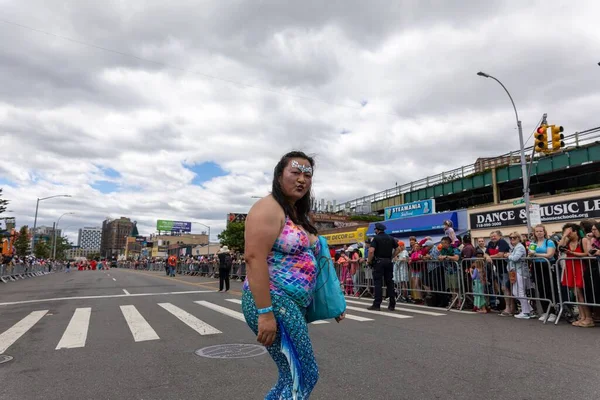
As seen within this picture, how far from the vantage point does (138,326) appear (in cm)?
747

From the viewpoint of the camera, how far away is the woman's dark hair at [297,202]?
2.30 m

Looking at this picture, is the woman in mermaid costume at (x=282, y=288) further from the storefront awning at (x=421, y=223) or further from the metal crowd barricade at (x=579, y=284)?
the storefront awning at (x=421, y=223)

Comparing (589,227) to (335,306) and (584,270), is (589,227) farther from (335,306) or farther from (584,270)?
(335,306)

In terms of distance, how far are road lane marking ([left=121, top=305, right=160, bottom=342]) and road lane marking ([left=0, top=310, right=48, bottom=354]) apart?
1676mm

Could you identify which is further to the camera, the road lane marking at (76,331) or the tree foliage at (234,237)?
the tree foliage at (234,237)

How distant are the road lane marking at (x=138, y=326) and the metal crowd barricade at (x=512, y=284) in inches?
270

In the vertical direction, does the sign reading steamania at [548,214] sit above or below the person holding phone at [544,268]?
above

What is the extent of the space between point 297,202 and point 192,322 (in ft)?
20.0

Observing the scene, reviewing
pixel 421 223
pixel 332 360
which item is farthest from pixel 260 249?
pixel 421 223

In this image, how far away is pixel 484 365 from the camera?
178 inches

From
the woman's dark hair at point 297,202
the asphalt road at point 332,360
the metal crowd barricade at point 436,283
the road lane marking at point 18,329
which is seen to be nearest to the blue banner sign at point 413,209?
the metal crowd barricade at point 436,283

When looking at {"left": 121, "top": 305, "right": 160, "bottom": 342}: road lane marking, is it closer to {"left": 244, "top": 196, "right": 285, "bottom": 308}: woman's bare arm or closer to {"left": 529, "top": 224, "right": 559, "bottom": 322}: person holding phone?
{"left": 244, "top": 196, "right": 285, "bottom": 308}: woman's bare arm

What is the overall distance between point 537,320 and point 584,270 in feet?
4.11

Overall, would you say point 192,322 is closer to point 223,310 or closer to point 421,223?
point 223,310
